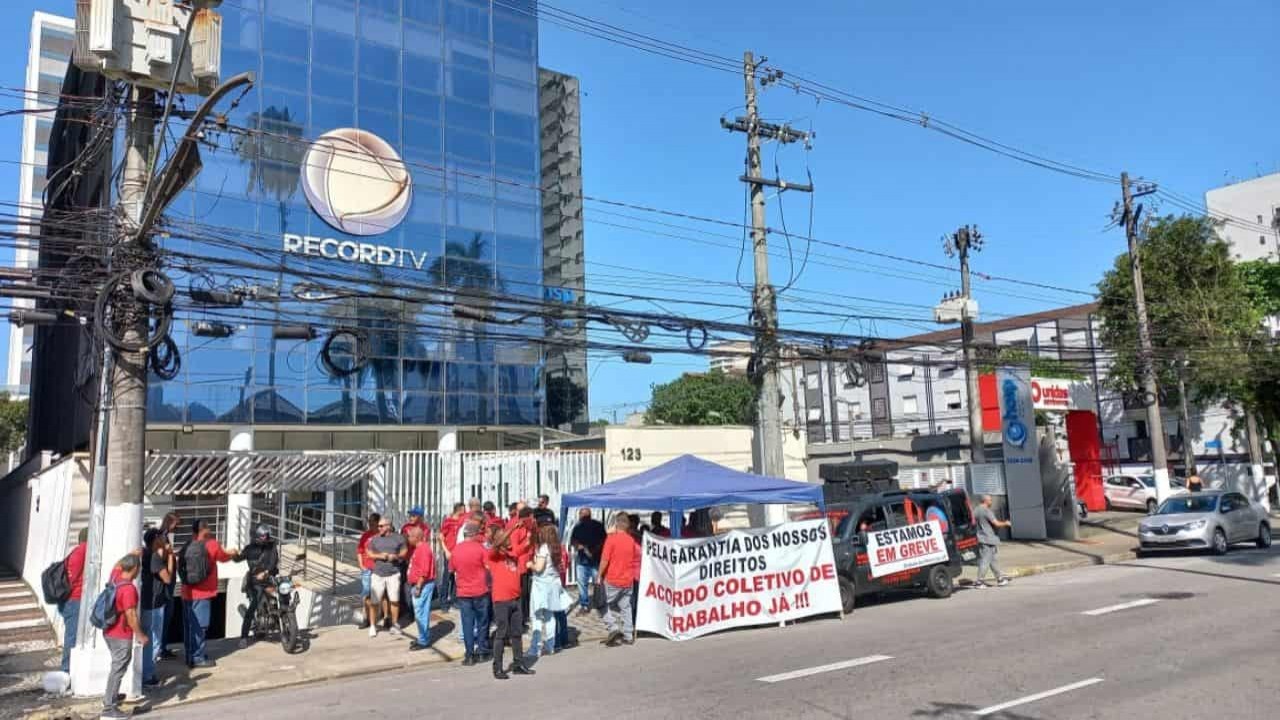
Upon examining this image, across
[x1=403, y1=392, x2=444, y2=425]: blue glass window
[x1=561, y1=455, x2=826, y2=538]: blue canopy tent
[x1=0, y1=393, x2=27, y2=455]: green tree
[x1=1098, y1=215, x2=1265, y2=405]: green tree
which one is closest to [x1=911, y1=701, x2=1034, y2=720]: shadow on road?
[x1=561, y1=455, x2=826, y2=538]: blue canopy tent

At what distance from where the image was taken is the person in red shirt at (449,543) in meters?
15.3

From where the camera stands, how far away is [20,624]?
1541 cm

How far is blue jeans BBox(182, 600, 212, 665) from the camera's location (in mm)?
11469

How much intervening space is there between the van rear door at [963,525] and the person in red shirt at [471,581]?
942 cm

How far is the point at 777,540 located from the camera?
13992 mm

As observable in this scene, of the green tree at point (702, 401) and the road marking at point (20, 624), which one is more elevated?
the green tree at point (702, 401)

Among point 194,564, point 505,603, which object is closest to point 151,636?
point 194,564

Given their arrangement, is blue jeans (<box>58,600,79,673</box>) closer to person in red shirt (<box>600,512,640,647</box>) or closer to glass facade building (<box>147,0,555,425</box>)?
person in red shirt (<box>600,512,640,647</box>)

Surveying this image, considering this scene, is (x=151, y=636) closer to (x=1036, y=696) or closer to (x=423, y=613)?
(x=423, y=613)

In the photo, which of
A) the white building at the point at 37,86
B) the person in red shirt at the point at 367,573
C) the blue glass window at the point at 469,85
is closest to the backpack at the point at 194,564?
the person in red shirt at the point at 367,573

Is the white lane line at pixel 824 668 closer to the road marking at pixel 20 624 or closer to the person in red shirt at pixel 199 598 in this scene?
the person in red shirt at pixel 199 598

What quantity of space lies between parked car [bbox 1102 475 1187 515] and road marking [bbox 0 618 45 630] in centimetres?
3485

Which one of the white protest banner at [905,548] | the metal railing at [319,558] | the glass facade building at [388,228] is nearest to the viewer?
the white protest banner at [905,548]

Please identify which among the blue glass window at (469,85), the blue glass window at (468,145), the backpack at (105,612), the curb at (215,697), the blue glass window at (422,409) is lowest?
the curb at (215,697)
